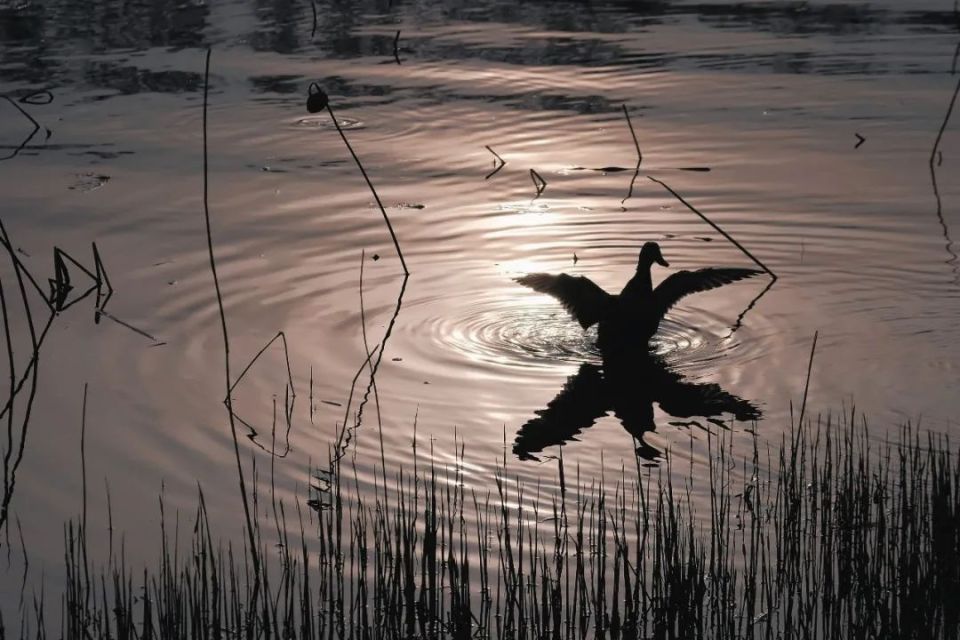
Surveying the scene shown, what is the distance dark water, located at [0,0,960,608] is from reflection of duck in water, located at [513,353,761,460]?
113 millimetres

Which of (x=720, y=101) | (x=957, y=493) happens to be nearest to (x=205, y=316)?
(x=957, y=493)

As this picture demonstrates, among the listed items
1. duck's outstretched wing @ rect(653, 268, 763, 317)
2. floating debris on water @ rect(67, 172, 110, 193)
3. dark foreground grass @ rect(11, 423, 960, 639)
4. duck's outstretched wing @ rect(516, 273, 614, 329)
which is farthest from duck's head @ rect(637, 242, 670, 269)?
floating debris on water @ rect(67, 172, 110, 193)

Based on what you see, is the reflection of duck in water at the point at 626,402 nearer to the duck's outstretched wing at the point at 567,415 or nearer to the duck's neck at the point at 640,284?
the duck's outstretched wing at the point at 567,415

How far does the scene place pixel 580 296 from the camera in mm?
8844

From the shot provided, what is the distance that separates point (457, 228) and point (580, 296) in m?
2.95

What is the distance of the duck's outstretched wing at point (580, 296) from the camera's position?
8.77 m

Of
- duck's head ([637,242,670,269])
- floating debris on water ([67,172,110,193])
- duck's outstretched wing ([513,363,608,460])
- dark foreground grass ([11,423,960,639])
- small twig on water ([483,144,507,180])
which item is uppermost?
duck's head ([637,242,670,269])

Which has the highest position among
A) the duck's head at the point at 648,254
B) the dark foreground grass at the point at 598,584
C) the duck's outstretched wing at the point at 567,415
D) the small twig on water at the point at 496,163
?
the duck's head at the point at 648,254

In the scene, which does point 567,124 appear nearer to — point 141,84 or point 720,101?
point 720,101

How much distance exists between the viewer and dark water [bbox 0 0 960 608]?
24.9ft

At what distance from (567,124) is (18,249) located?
21.2 feet

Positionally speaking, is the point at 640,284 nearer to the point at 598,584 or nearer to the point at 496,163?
the point at 598,584

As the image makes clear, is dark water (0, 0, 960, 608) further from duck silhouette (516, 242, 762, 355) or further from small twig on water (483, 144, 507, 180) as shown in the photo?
duck silhouette (516, 242, 762, 355)

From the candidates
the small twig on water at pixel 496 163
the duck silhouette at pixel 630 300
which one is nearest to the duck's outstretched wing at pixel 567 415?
the duck silhouette at pixel 630 300
